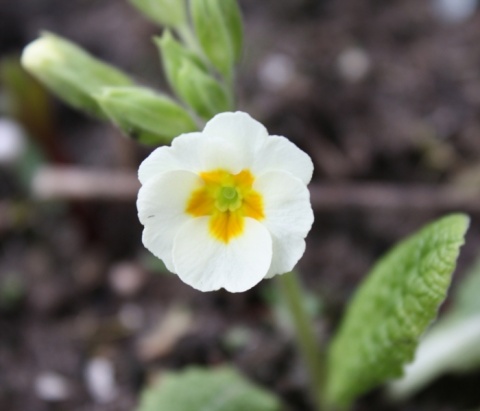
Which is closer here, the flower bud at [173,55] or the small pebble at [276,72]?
the flower bud at [173,55]

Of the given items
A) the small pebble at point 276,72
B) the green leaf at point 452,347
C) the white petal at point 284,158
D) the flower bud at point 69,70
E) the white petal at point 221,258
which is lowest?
the white petal at point 221,258

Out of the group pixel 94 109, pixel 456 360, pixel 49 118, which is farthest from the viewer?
pixel 49 118

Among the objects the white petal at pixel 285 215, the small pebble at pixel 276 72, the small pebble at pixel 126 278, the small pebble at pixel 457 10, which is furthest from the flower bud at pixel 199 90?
the small pebble at pixel 457 10

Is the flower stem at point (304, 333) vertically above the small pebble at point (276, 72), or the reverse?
the small pebble at point (276, 72)

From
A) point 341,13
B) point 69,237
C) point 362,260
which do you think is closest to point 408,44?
point 341,13

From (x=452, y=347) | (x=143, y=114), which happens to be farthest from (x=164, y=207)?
(x=452, y=347)

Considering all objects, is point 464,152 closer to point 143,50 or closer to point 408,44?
point 408,44

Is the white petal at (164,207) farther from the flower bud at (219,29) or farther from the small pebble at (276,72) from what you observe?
the small pebble at (276,72)

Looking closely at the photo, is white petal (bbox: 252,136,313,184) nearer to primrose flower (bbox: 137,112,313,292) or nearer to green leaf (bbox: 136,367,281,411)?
primrose flower (bbox: 137,112,313,292)
